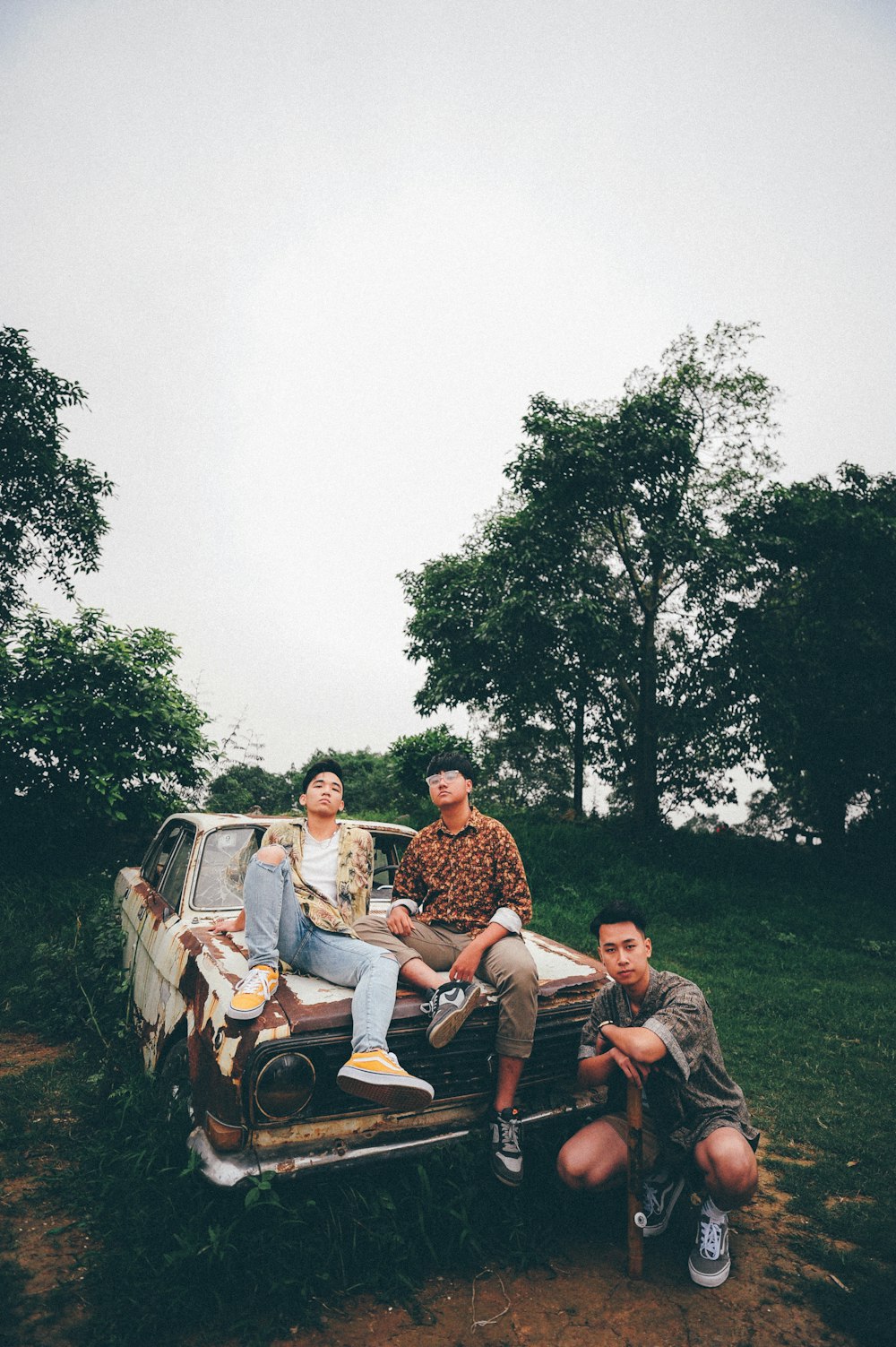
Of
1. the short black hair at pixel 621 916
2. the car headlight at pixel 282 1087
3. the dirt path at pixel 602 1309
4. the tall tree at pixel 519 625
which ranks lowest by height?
the dirt path at pixel 602 1309

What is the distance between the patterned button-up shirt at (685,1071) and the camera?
2.67m

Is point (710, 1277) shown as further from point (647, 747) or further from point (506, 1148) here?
point (647, 747)

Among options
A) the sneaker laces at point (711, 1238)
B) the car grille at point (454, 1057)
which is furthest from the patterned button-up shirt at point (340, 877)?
the sneaker laces at point (711, 1238)

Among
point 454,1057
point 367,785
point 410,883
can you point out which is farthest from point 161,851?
point 367,785

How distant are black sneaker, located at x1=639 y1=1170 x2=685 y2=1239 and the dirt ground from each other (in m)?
0.14

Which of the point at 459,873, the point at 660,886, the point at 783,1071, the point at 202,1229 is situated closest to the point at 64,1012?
the point at 202,1229

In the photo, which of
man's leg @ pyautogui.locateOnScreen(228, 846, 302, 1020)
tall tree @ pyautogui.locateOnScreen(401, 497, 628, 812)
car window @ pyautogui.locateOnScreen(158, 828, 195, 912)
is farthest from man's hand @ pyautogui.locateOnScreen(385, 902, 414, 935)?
tall tree @ pyautogui.locateOnScreen(401, 497, 628, 812)

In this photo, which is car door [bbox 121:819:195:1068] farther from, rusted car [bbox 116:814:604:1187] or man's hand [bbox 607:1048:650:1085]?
man's hand [bbox 607:1048:650:1085]

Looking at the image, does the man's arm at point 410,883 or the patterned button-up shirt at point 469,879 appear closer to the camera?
the patterned button-up shirt at point 469,879

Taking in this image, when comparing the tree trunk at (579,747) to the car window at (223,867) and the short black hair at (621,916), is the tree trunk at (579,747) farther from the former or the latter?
the short black hair at (621,916)

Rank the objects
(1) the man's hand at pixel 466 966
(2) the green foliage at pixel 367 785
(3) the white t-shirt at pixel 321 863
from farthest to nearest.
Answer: (2) the green foliage at pixel 367 785
(3) the white t-shirt at pixel 321 863
(1) the man's hand at pixel 466 966

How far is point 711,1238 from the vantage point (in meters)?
2.68

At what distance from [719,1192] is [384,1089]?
1.26m

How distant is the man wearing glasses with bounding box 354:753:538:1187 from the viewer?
2.85 m
